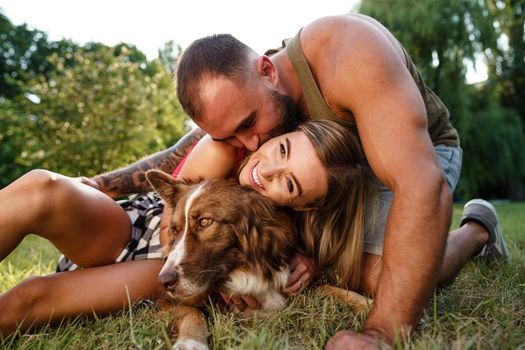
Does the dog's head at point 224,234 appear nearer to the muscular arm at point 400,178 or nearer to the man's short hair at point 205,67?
the man's short hair at point 205,67

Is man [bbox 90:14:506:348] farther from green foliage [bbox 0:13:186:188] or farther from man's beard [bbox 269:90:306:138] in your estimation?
green foliage [bbox 0:13:186:188]

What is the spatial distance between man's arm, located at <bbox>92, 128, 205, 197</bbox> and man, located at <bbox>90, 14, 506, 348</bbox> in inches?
51.9

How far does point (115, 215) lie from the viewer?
9.70 feet

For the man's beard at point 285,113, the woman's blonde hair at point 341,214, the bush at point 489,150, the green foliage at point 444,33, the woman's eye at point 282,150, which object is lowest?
the bush at point 489,150

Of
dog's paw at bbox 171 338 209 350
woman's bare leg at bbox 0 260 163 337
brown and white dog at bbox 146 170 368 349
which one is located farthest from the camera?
brown and white dog at bbox 146 170 368 349

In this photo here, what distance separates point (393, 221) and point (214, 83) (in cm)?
142

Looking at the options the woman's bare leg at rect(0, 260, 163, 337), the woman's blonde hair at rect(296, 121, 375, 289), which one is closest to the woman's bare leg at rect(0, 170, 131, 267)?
the woman's bare leg at rect(0, 260, 163, 337)

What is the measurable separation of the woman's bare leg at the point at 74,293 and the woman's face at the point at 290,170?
0.97 meters

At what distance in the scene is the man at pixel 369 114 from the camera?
2.00 meters

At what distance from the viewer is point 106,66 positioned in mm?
16156

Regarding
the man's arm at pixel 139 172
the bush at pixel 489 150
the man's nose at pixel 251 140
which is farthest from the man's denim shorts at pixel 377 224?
the bush at pixel 489 150

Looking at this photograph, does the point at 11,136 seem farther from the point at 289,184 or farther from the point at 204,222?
the point at 289,184

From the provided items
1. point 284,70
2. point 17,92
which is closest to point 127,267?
point 284,70

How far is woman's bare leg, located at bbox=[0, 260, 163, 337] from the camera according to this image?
2.52m
